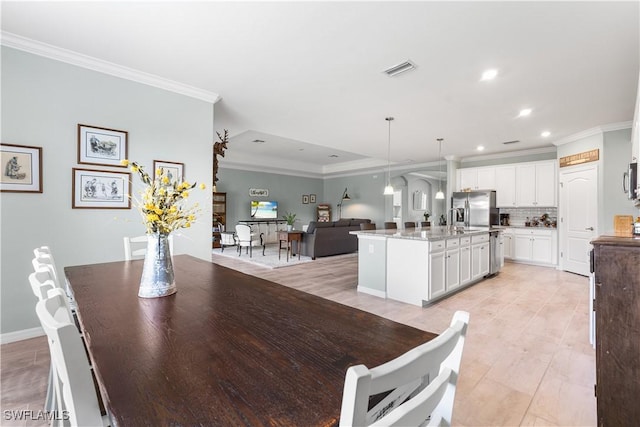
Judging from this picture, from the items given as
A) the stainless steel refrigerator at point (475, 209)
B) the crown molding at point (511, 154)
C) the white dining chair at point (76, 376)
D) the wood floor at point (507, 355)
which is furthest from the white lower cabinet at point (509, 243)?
the white dining chair at point (76, 376)

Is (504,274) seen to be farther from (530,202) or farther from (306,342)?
(306,342)

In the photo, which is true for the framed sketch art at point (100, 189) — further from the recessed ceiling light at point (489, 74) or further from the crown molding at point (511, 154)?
the crown molding at point (511, 154)

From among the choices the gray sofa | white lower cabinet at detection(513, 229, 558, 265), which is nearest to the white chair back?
the gray sofa

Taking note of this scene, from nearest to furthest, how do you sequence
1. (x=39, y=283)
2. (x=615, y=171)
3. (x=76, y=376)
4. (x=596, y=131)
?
(x=76, y=376), (x=39, y=283), (x=615, y=171), (x=596, y=131)

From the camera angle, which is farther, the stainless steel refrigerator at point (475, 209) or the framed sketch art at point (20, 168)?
the stainless steel refrigerator at point (475, 209)

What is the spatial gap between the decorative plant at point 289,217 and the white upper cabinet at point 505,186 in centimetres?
634

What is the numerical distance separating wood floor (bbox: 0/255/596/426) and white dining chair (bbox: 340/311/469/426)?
131 cm

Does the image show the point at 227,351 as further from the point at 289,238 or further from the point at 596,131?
the point at 596,131

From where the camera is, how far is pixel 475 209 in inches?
268

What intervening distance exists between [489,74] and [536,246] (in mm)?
4787

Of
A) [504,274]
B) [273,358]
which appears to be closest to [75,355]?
[273,358]

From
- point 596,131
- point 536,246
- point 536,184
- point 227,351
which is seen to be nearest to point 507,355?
point 227,351

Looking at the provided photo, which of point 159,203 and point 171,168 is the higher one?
point 171,168

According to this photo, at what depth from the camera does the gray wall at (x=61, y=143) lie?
99.3 inches
